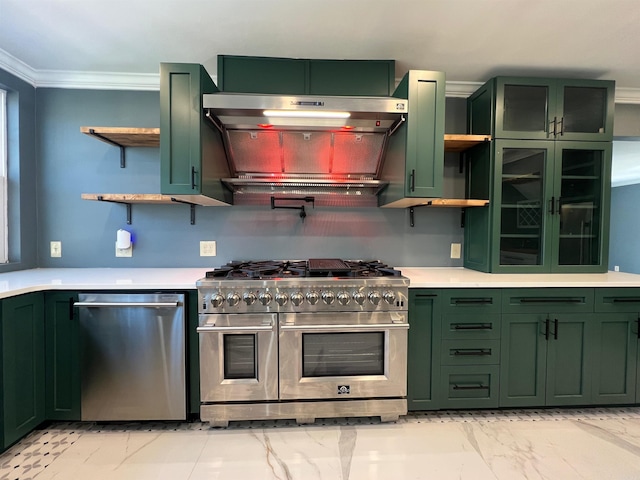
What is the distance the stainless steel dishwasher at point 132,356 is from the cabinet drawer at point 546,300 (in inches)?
82.7

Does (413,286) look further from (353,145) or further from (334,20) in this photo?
(334,20)

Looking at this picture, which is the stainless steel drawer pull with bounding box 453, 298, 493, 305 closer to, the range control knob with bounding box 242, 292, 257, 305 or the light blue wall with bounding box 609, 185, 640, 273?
the range control knob with bounding box 242, 292, 257, 305

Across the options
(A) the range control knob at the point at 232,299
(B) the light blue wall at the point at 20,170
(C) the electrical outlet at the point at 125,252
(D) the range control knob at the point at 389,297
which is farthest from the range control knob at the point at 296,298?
(B) the light blue wall at the point at 20,170

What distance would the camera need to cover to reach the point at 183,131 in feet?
6.06

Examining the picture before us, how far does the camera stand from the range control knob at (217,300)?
1.74 m

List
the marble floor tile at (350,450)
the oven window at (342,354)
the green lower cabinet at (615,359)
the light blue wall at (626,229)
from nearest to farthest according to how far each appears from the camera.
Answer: the marble floor tile at (350,450) → the oven window at (342,354) → the green lower cabinet at (615,359) → the light blue wall at (626,229)

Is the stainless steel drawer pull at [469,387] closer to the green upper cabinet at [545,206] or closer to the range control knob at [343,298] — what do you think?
the green upper cabinet at [545,206]

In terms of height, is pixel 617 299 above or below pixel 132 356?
above

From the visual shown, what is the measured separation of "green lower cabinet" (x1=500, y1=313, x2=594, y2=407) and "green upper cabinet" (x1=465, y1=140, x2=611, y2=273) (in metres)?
0.44

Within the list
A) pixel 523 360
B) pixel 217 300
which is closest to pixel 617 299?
pixel 523 360

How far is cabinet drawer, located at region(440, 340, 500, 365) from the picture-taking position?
6.25 feet

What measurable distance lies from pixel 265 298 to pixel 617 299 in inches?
91.5

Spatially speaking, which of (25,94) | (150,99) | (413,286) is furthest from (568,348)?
(25,94)

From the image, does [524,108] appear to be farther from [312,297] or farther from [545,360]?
[312,297]
